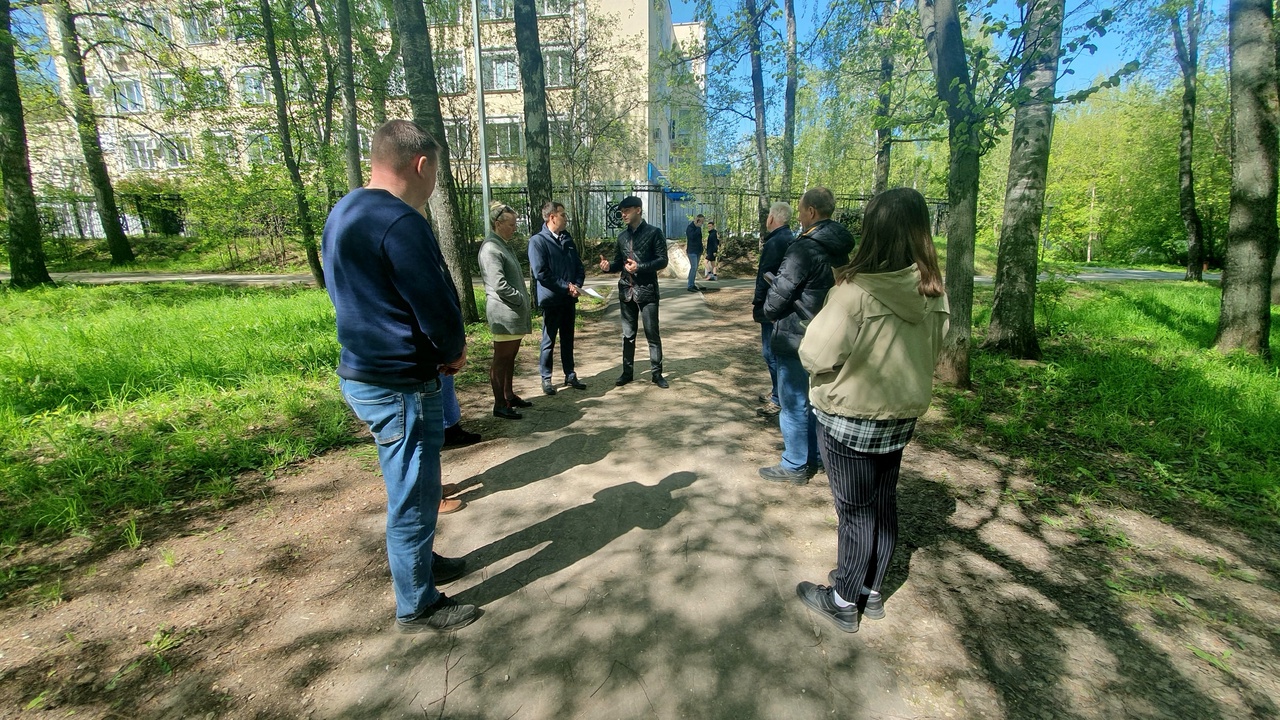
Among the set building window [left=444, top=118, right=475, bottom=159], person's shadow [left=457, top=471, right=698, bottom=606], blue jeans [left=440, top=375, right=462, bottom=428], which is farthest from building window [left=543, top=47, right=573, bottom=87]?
person's shadow [left=457, top=471, right=698, bottom=606]

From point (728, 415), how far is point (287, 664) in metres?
3.97

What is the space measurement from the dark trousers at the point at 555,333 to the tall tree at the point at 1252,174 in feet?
27.1

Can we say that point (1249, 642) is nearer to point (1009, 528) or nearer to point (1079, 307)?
point (1009, 528)

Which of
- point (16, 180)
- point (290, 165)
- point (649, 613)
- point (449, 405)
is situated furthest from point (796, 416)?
point (16, 180)

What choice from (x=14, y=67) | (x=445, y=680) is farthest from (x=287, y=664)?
(x=14, y=67)

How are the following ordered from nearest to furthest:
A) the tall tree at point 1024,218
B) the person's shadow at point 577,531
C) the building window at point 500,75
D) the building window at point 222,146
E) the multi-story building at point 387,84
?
the person's shadow at point 577,531, the tall tree at point 1024,218, the multi-story building at point 387,84, the building window at point 222,146, the building window at point 500,75

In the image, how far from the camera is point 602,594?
276 cm

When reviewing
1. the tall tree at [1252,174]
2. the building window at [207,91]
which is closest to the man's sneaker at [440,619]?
the tall tree at [1252,174]

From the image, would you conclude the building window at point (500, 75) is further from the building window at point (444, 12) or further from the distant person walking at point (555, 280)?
the distant person walking at point (555, 280)

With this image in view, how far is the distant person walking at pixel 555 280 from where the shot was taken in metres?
5.51

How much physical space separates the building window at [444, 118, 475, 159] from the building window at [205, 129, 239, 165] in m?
7.31

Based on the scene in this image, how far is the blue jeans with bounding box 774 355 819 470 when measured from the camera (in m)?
3.78

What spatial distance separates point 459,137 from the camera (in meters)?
21.7

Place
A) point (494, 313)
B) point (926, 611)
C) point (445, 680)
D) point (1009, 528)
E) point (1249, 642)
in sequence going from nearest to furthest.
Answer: point (445, 680), point (1249, 642), point (926, 611), point (1009, 528), point (494, 313)
